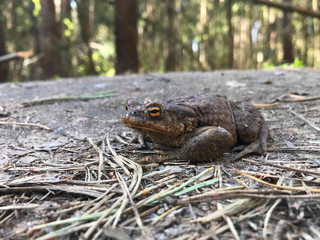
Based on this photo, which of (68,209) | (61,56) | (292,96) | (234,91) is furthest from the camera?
(61,56)

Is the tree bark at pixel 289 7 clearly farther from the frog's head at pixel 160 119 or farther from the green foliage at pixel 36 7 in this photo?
the green foliage at pixel 36 7

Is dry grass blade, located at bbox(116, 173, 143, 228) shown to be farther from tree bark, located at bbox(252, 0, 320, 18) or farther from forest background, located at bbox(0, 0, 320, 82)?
tree bark, located at bbox(252, 0, 320, 18)

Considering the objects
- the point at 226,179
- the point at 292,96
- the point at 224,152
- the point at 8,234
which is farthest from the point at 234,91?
the point at 8,234

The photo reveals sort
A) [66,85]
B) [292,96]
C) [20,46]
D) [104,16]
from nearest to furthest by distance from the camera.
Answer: [292,96] → [66,85] → [104,16] → [20,46]

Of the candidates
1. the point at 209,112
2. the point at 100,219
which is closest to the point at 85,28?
the point at 209,112

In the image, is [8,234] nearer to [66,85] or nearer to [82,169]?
[82,169]

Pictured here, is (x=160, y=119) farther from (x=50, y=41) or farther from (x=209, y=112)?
(x=50, y=41)

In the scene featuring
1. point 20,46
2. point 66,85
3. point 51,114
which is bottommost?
point 51,114

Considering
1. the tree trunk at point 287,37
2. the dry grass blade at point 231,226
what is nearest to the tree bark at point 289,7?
the tree trunk at point 287,37
